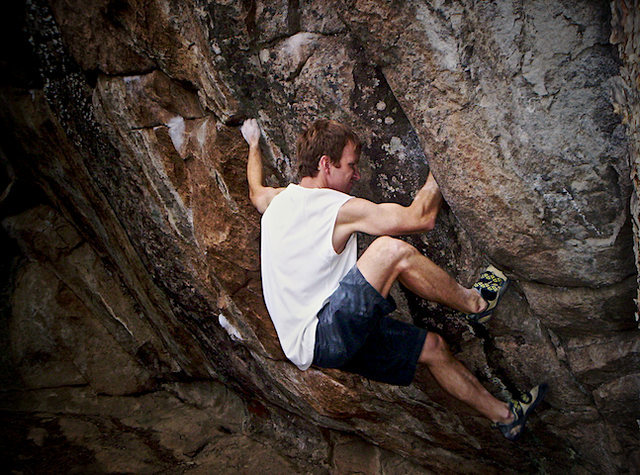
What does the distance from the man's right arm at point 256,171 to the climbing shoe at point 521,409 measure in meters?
1.73

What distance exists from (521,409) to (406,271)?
1.05m

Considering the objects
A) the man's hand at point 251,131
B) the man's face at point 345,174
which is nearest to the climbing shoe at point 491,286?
the man's face at point 345,174

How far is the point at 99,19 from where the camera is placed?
125 inches

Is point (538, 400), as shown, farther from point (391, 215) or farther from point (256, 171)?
point (256, 171)

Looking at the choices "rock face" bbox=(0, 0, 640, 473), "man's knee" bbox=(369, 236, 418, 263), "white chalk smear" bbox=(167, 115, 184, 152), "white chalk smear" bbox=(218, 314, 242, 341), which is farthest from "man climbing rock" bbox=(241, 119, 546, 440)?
"white chalk smear" bbox=(218, 314, 242, 341)

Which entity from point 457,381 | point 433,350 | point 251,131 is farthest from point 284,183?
point 457,381

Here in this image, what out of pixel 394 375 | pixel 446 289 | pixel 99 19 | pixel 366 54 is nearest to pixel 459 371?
pixel 394 375

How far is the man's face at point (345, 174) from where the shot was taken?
8.82 feet

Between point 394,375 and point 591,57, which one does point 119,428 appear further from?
point 591,57

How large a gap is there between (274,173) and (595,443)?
2.34 metres

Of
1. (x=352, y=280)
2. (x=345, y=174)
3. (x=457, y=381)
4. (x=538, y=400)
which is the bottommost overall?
(x=538, y=400)

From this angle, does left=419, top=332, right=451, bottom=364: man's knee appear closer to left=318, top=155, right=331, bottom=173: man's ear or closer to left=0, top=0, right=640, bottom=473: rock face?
left=0, top=0, right=640, bottom=473: rock face

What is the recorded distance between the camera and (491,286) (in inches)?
108

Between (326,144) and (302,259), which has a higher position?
(326,144)
